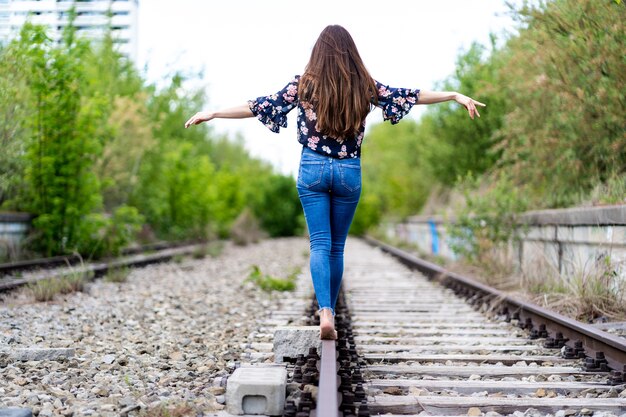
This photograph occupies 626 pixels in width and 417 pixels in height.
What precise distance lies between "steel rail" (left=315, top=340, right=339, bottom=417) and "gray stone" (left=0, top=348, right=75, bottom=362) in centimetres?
163

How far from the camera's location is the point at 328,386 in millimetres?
2918

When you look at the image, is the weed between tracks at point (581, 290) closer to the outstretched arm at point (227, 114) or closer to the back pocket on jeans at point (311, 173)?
the back pocket on jeans at point (311, 173)

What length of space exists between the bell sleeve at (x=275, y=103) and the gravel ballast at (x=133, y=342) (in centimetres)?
152

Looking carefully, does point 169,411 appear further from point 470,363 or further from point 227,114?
point 470,363

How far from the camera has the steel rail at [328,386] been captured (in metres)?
2.59

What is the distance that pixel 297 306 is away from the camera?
22.6ft

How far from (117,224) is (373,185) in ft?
72.9

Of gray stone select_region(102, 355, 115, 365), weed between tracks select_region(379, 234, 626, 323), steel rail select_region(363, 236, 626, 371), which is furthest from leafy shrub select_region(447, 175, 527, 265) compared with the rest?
gray stone select_region(102, 355, 115, 365)

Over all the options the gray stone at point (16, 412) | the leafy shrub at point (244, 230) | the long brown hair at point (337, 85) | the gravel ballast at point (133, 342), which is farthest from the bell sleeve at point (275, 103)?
the leafy shrub at point (244, 230)

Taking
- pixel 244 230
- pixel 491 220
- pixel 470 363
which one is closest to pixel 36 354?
pixel 470 363

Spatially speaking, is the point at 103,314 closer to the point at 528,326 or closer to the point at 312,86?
the point at 312,86

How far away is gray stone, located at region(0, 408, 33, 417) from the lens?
109 inches

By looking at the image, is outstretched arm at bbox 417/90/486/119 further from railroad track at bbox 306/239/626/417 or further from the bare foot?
railroad track at bbox 306/239/626/417

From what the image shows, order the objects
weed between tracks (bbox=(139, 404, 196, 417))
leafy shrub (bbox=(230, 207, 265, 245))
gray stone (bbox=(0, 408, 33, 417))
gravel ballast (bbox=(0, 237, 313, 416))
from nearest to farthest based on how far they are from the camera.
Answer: gray stone (bbox=(0, 408, 33, 417)), weed between tracks (bbox=(139, 404, 196, 417)), gravel ballast (bbox=(0, 237, 313, 416)), leafy shrub (bbox=(230, 207, 265, 245))
